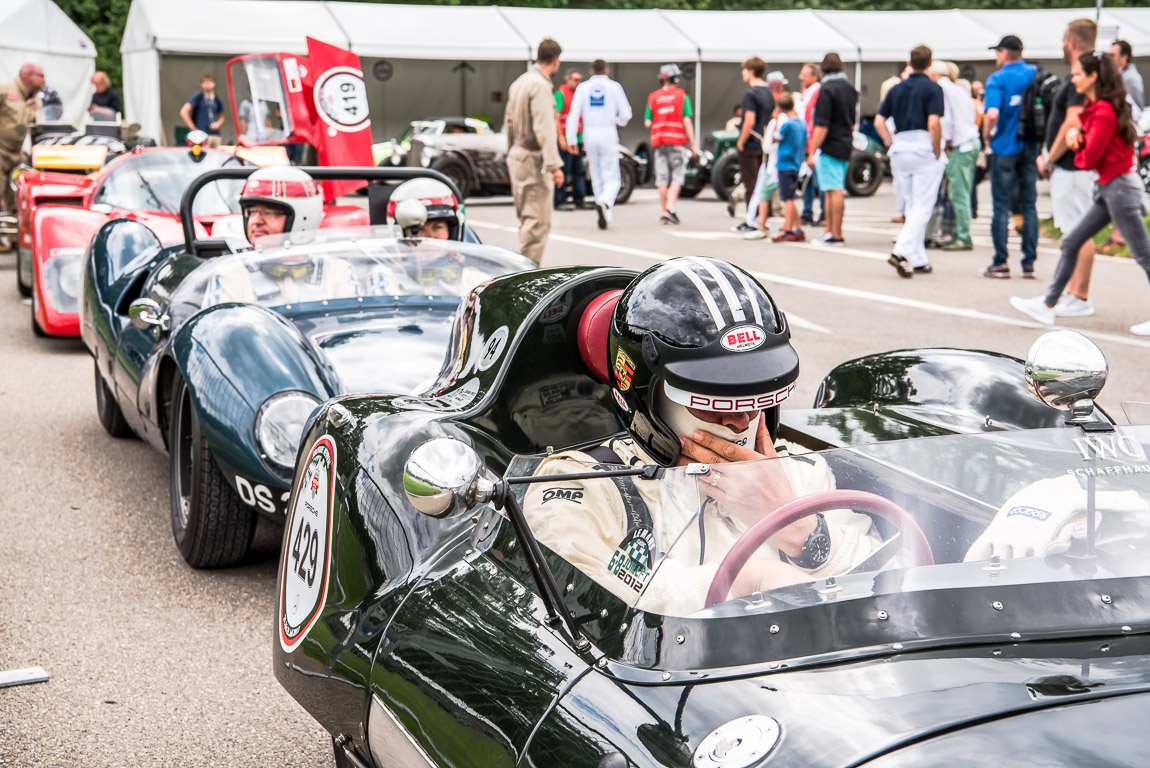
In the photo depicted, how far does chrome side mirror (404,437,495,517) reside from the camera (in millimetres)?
1880

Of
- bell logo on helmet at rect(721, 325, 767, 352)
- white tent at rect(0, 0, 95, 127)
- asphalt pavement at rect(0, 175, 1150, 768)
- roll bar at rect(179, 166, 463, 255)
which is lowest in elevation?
asphalt pavement at rect(0, 175, 1150, 768)

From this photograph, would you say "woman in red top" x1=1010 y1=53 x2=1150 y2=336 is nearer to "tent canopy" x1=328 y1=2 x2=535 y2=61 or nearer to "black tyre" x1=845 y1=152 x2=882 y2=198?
"black tyre" x1=845 y1=152 x2=882 y2=198

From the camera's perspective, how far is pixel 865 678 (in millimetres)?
1661

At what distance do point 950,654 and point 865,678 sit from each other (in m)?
0.13

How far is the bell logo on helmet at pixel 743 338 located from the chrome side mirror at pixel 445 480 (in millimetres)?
589

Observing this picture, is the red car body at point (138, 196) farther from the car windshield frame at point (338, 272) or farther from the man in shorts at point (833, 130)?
the man in shorts at point (833, 130)

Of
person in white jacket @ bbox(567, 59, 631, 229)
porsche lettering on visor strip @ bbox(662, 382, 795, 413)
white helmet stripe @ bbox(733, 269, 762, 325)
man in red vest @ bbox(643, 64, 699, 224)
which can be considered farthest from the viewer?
man in red vest @ bbox(643, 64, 699, 224)

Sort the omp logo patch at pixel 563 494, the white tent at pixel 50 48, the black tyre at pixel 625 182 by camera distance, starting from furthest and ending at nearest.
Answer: the white tent at pixel 50 48
the black tyre at pixel 625 182
the omp logo patch at pixel 563 494

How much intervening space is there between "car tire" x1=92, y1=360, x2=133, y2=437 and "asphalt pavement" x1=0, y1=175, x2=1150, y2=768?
0.06m

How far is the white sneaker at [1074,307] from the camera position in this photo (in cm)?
874

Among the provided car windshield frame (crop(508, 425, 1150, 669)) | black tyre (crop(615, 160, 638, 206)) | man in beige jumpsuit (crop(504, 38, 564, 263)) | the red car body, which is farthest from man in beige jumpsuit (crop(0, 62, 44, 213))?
car windshield frame (crop(508, 425, 1150, 669))

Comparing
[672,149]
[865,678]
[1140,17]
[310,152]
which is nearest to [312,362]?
[865,678]

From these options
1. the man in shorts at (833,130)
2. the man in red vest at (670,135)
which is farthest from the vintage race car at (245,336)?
the man in red vest at (670,135)

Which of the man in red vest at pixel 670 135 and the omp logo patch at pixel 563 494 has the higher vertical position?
the man in red vest at pixel 670 135
